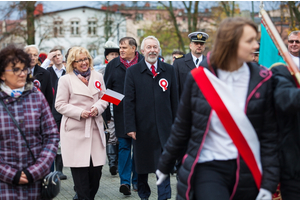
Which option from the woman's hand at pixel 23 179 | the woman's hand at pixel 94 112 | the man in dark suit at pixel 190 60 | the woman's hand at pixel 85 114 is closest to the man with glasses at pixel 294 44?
the man in dark suit at pixel 190 60

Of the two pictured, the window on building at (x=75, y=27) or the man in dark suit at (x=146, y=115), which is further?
the window on building at (x=75, y=27)

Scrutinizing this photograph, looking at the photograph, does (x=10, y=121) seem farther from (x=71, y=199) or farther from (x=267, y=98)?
(x=71, y=199)

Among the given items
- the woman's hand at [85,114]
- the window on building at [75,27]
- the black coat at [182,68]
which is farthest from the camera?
the window on building at [75,27]

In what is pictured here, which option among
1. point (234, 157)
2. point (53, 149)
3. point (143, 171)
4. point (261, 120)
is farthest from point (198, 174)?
point (143, 171)

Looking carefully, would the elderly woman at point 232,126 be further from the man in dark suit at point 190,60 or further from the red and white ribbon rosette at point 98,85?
the man in dark suit at point 190,60

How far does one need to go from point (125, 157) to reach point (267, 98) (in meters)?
4.02

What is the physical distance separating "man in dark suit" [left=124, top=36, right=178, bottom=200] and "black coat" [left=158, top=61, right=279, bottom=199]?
8.66 feet

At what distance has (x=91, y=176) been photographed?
601cm

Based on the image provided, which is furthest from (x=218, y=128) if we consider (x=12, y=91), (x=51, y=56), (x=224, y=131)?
(x=51, y=56)

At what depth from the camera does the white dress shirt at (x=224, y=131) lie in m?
3.16

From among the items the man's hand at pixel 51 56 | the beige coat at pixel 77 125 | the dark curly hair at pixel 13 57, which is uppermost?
the dark curly hair at pixel 13 57

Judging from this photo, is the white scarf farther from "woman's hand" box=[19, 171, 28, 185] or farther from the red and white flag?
the red and white flag

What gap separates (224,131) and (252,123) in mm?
202

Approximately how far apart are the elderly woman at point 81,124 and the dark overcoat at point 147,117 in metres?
0.39
